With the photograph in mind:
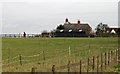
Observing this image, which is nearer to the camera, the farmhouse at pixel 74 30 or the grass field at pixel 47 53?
the grass field at pixel 47 53

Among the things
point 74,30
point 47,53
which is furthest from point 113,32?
point 47,53

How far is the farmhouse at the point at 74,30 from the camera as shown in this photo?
120 meters


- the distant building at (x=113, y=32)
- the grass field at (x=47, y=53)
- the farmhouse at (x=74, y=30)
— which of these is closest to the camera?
the grass field at (x=47, y=53)

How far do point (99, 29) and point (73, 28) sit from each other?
1952 centimetres

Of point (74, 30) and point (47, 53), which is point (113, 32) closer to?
point (74, 30)

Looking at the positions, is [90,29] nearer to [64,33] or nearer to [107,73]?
[64,33]

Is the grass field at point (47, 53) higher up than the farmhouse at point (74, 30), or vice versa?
the farmhouse at point (74, 30)

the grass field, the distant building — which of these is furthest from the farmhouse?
the grass field

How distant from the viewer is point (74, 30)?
12725cm

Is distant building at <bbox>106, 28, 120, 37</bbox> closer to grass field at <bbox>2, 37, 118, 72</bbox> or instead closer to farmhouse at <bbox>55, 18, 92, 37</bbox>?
farmhouse at <bbox>55, 18, 92, 37</bbox>

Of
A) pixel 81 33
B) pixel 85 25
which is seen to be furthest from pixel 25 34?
pixel 85 25

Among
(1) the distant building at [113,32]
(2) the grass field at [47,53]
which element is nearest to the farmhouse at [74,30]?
(1) the distant building at [113,32]

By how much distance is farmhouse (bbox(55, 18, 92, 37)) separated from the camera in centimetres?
11988

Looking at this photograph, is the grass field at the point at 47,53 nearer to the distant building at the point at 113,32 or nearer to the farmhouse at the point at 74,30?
the distant building at the point at 113,32
